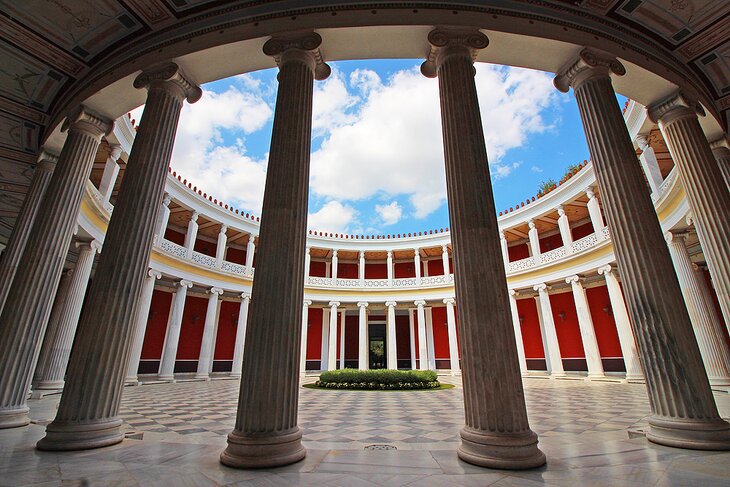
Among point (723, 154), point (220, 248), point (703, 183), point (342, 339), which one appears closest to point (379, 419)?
point (703, 183)

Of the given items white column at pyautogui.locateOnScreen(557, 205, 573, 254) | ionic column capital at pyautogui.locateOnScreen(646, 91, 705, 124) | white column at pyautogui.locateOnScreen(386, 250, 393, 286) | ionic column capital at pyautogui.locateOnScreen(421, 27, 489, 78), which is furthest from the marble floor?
white column at pyautogui.locateOnScreen(386, 250, 393, 286)

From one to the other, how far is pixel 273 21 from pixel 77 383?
5.18 meters

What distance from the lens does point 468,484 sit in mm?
2436

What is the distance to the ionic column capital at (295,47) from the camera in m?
4.50

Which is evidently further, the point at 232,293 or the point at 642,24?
the point at 232,293

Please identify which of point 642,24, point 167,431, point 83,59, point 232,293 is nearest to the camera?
point 167,431

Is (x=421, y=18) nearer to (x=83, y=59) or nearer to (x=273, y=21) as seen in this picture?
(x=273, y=21)

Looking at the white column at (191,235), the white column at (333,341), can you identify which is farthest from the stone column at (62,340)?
the white column at (333,341)

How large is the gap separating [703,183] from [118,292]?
28.8ft

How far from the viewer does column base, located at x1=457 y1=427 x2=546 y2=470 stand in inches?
110

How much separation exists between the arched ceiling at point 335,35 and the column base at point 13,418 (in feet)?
16.2

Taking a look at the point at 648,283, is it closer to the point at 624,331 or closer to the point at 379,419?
the point at 379,419

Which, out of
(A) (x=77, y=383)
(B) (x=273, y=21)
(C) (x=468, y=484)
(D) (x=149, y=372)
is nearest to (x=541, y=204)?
(B) (x=273, y=21)

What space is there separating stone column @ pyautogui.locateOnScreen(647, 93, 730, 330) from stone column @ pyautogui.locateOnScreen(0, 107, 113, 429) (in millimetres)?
10045
